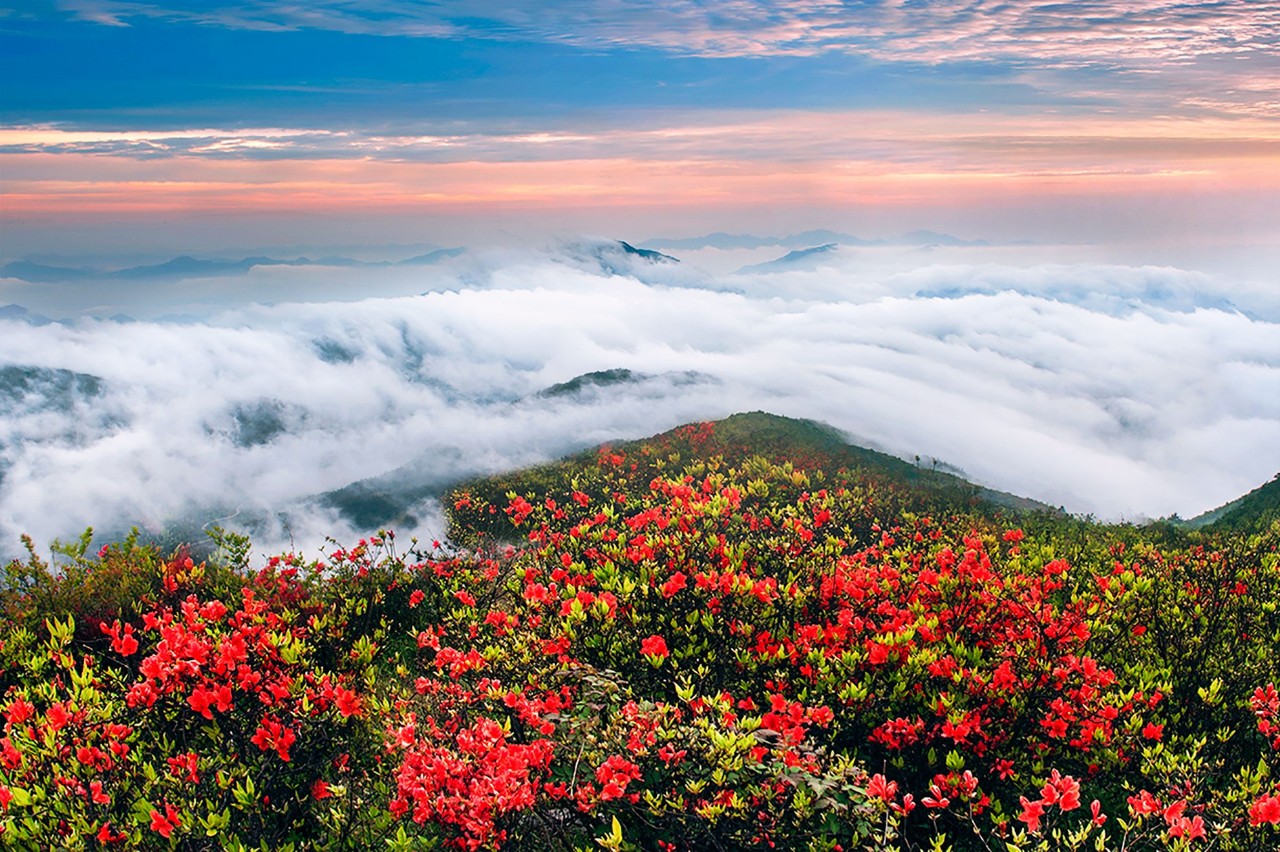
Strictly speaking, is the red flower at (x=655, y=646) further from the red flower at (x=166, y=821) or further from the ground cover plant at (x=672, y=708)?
the red flower at (x=166, y=821)

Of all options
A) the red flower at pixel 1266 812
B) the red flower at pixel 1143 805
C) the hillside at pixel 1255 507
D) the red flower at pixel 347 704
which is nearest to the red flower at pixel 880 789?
the red flower at pixel 1143 805

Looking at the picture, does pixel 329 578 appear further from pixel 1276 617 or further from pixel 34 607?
pixel 1276 617

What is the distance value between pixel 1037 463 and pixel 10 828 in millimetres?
102423

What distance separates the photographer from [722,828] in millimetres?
5727

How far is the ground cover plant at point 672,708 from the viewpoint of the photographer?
18.7 feet

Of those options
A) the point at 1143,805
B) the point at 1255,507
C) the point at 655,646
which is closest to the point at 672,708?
the point at 655,646

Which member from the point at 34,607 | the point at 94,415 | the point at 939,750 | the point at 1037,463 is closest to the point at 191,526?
the point at 94,415

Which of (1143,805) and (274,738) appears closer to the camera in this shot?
(1143,805)

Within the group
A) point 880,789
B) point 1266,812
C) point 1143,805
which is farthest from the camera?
point 880,789

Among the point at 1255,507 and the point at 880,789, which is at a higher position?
the point at 880,789

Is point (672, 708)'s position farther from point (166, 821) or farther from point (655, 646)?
point (166, 821)

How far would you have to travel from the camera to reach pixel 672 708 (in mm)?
6230

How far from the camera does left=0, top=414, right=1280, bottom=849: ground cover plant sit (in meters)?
5.71

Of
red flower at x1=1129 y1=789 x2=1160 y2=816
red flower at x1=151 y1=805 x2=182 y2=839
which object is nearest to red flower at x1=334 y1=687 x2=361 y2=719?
red flower at x1=151 y1=805 x2=182 y2=839
